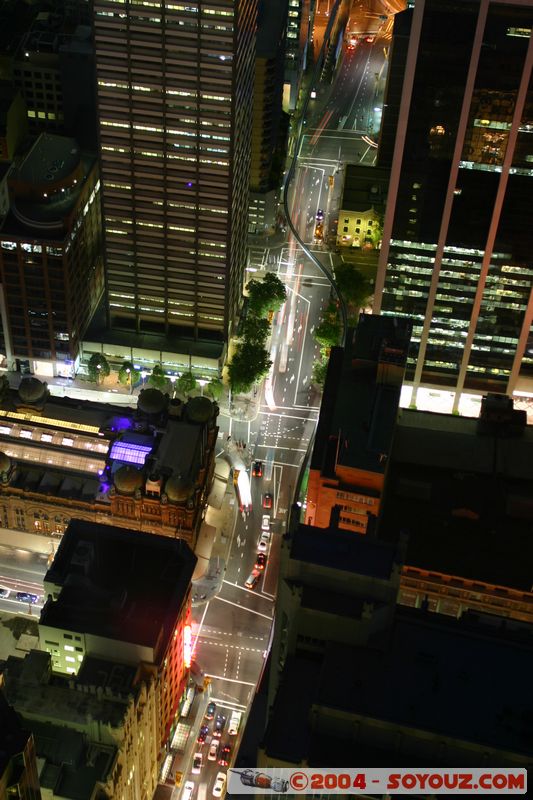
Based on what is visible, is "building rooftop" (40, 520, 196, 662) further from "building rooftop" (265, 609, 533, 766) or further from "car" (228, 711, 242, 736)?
"building rooftop" (265, 609, 533, 766)

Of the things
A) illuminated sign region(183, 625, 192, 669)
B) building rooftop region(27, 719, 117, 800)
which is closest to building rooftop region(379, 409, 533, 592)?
illuminated sign region(183, 625, 192, 669)

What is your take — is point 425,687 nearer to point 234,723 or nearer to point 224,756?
point 224,756

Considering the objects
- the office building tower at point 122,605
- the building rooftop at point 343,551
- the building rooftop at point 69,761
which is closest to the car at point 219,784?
the office building tower at point 122,605

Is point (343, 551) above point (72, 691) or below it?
above

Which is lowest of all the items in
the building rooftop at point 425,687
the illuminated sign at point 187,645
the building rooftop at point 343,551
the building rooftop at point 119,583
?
the illuminated sign at point 187,645

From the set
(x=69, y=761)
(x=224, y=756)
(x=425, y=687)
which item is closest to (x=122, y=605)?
(x=69, y=761)

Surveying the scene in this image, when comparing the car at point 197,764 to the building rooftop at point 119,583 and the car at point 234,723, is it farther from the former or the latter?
the building rooftop at point 119,583
